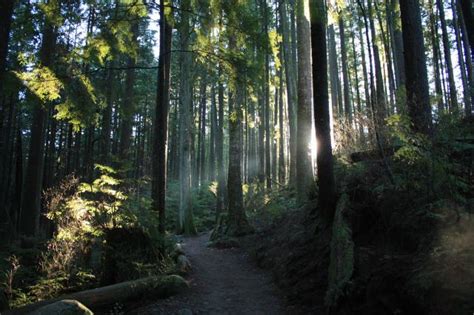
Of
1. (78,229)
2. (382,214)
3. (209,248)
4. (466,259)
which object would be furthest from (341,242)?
(209,248)

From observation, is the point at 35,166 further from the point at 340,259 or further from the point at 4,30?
the point at 340,259

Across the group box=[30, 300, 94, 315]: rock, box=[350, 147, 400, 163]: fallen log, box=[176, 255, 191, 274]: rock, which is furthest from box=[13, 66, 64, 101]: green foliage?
box=[350, 147, 400, 163]: fallen log

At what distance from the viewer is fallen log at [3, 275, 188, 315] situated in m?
5.52

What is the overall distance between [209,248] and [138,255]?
393 cm

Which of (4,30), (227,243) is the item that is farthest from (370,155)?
(4,30)

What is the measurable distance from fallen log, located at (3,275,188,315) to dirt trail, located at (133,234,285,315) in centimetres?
18

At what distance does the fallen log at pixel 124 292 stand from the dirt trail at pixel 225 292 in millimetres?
183

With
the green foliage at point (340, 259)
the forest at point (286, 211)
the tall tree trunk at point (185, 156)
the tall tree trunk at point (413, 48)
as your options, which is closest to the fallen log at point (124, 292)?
the forest at point (286, 211)

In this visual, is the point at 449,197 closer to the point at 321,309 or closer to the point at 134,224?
the point at 321,309

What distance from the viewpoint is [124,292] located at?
5.93m

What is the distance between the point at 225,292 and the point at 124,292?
6.37ft

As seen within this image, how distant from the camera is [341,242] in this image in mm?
5094

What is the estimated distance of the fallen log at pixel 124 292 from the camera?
18.1ft

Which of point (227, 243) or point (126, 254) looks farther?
point (227, 243)
